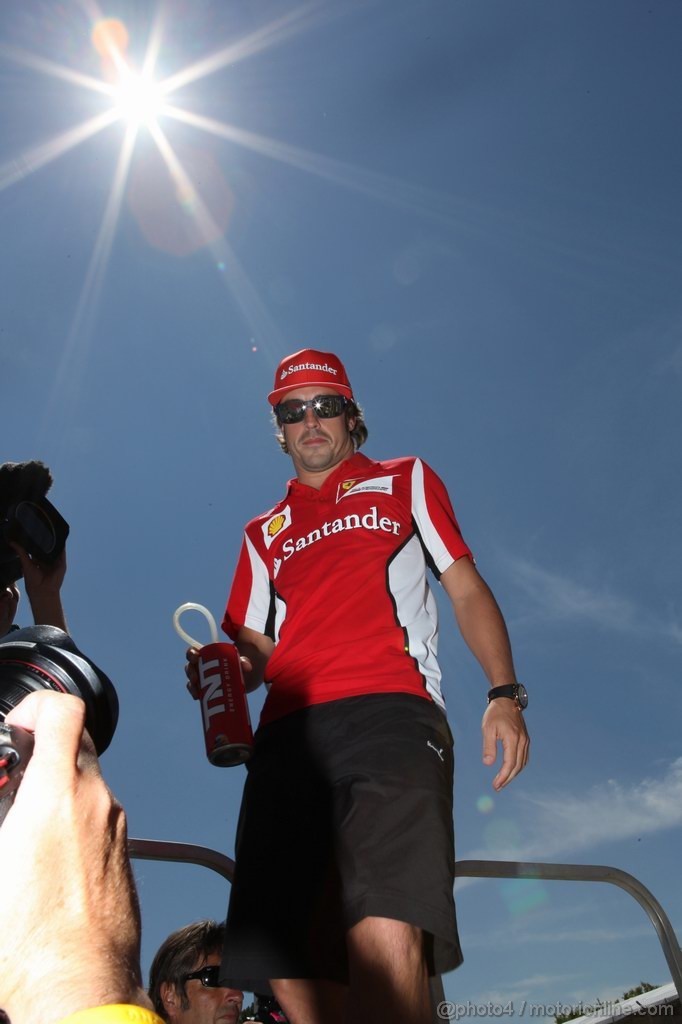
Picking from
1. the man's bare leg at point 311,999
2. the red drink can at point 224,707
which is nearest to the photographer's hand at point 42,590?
the red drink can at point 224,707

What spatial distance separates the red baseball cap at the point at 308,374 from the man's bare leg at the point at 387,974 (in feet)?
6.50

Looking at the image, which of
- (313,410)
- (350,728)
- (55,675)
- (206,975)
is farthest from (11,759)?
(206,975)

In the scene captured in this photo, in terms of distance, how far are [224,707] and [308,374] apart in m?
1.38

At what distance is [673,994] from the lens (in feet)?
13.9

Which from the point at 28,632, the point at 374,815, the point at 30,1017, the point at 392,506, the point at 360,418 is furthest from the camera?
the point at 360,418

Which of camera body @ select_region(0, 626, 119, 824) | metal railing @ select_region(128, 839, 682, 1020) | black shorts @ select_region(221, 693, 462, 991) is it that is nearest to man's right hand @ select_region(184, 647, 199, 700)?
black shorts @ select_region(221, 693, 462, 991)

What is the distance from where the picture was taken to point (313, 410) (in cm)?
327

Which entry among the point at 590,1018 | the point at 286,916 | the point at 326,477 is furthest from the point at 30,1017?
the point at 590,1018

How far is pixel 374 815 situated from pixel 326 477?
4.63 ft

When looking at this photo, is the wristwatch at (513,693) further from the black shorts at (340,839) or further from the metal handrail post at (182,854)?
the metal handrail post at (182,854)

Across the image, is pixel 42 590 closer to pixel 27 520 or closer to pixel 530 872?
pixel 27 520

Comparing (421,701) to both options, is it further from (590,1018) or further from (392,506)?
(590,1018)

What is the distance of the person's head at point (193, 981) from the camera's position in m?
3.66

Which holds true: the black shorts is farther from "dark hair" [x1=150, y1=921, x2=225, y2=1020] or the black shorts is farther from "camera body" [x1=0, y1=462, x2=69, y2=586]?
"dark hair" [x1=150, y1=921, x2=225, y2=1020]
